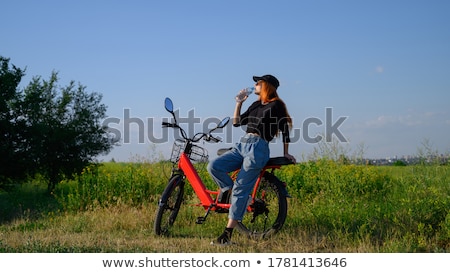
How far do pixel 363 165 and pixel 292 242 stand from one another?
4.98 metres

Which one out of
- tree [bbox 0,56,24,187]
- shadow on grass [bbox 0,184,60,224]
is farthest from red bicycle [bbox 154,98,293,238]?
tree [bbox 0,56,24,187]

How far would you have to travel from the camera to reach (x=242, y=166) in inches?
243

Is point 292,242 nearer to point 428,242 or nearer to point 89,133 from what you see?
point 428,242

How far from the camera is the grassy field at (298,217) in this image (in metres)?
6.16

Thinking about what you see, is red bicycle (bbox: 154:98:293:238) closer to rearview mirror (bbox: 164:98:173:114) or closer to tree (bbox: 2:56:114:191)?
rearview mirror (bbox: 164:98:173:114)

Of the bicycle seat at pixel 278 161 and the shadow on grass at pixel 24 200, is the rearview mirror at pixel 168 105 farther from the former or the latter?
the shadow on grass at pixel 24 200

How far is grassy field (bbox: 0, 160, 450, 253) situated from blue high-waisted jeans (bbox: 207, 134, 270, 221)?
0.56 meters

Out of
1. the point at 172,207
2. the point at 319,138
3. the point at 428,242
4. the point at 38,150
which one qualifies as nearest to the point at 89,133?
the point at 38,150

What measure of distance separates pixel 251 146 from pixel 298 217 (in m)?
1.82

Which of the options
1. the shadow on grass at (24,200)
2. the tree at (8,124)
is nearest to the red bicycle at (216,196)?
the shadow on grass at (24,200)

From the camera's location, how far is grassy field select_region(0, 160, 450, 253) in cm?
616

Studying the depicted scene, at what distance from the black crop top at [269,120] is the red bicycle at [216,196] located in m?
0.34

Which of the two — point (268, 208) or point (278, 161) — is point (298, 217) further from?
point (278, 161)

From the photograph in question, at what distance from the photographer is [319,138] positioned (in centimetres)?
1068
